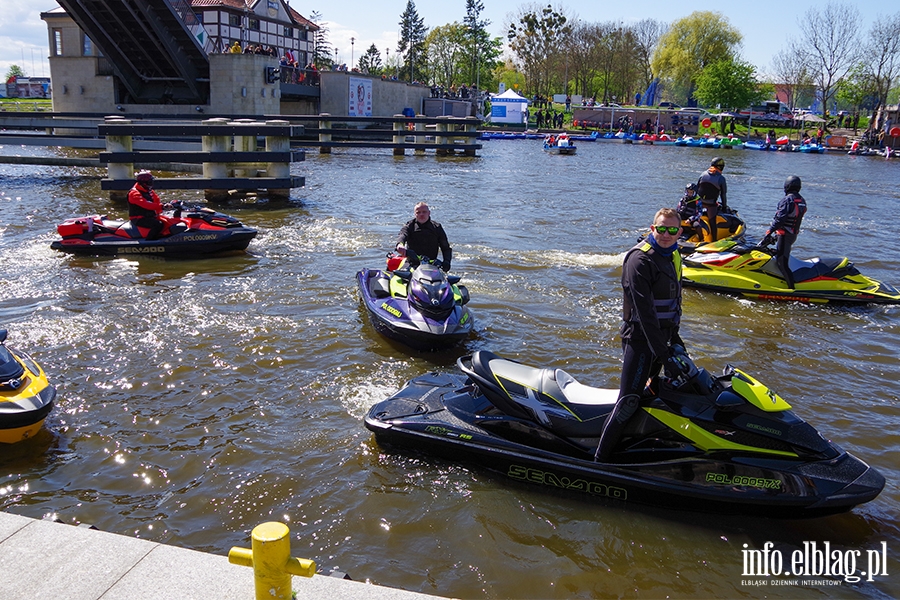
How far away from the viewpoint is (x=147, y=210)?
40.5 ft

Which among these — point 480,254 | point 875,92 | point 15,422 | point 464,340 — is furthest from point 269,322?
point 875,92

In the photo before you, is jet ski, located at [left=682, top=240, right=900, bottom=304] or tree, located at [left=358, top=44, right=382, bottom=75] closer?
jet ski, located at [left=682, top=240, right=900, bottom=304]

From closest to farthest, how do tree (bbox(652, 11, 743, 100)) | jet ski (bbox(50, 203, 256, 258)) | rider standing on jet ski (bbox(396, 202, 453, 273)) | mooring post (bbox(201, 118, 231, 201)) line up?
1. rider standing on jet ski (bbox(396, 202, 453, 273))
2. jet ski (bbox(50, 203, 256, 258))
3. mooring post (bbox(201, 118, 231, 201))
4. tree (bbox(652, 11, 743, 100))

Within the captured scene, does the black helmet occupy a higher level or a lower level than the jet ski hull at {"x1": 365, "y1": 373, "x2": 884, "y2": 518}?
higher

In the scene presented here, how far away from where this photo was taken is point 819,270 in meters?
10.7

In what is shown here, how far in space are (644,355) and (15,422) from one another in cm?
492

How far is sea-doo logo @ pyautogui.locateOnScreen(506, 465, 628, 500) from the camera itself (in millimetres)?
5074

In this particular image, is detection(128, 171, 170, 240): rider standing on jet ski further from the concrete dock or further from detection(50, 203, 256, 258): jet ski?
the concrete dock

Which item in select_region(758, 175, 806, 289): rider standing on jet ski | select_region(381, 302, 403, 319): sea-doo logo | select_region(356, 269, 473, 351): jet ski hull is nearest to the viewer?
select_region(356, 269, 473, 351): jet ski hull

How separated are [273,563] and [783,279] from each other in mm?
9929

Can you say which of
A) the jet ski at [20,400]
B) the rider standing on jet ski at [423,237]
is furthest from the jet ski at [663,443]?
the rider standing on jet ski at [423,237]

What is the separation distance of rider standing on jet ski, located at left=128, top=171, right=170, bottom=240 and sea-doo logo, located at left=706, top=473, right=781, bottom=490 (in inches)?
419

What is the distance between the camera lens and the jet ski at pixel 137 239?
12.2m

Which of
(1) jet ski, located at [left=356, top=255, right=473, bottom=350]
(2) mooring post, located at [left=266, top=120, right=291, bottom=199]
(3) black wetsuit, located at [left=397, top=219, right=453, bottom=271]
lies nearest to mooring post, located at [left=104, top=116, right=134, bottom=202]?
(2) mooring post, located at [left=266, top=120, right=291, bottom=199]
